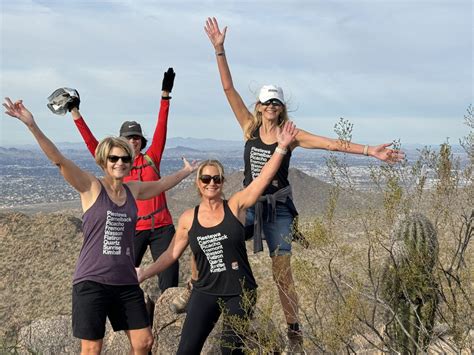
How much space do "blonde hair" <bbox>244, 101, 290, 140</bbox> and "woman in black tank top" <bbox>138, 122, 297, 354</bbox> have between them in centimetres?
73

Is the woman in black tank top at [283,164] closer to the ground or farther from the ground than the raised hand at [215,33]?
closer to the ground

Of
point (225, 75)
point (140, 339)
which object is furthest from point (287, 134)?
point (140, 339)

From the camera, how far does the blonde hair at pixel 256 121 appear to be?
5.99m

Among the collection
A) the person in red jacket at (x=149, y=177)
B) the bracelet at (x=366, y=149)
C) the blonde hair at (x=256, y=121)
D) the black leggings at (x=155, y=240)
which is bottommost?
the black leggings at (x=155, y=240)

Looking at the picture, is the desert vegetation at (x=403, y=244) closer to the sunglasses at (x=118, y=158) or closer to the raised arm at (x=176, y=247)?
the raised arm at (x=176, y=247)

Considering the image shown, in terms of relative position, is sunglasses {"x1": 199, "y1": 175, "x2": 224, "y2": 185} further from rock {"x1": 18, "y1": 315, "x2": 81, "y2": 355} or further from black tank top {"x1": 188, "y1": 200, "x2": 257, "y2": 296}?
rock {"x1": 18, "y1": 315, "x2": 81, "y2": 355}

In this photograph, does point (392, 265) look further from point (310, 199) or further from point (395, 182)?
point (310, 199)

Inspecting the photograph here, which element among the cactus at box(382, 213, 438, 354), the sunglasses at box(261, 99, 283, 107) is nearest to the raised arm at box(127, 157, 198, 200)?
the sunglasses at box(261, 99, 283, 107)

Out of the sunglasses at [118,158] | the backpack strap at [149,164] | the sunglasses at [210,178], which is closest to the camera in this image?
the sunglasses at [118,158]

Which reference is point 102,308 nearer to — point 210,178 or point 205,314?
point 205,314

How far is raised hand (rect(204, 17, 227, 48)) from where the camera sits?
21.6 feet

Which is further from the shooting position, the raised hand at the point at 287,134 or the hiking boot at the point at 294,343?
the hiking boot at the point at 294,343

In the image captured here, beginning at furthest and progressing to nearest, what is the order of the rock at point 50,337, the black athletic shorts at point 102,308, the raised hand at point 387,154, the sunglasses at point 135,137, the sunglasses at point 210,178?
1. the rock at point 50,337
2. the sunglasses at point 135,137
3. the raised hand at point 387,154
4. the sunglasses at point 210,178
5. the black athletic shorts at point 102,308

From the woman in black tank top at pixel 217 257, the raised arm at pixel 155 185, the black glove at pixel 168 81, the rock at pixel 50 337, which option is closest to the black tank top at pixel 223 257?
the woman in black tank top at pixel 217 257
